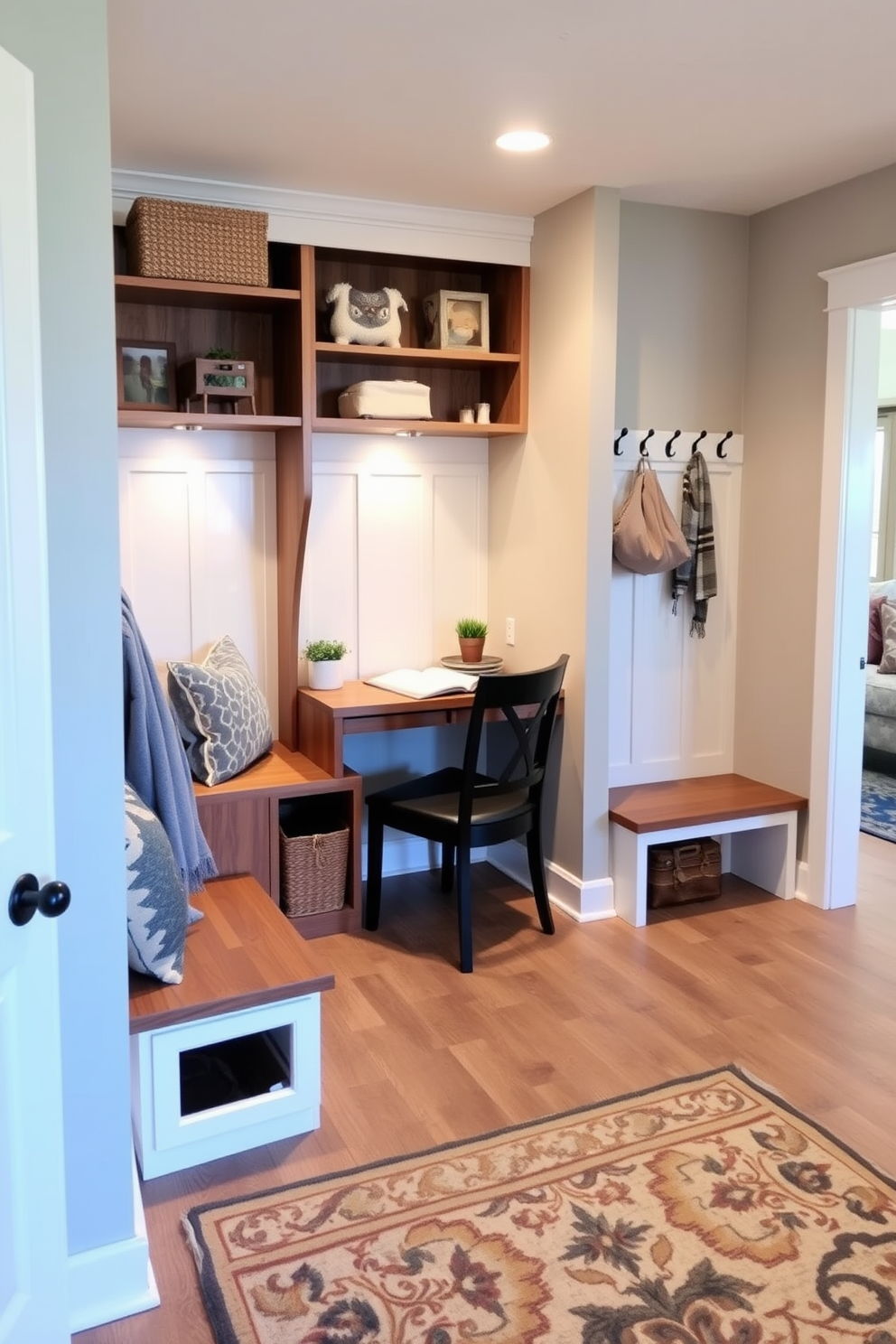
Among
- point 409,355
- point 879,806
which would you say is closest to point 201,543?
point 409,355

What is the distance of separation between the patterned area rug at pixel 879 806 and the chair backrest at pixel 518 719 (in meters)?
1.81

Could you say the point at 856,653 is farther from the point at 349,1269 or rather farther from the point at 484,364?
the point at 349,1269

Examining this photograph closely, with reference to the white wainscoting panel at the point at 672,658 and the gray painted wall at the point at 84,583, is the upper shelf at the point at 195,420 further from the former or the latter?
the gray painted wall at the point at 84,583

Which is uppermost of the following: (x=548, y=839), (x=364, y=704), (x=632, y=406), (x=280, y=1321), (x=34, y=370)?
(x=632, y=406)

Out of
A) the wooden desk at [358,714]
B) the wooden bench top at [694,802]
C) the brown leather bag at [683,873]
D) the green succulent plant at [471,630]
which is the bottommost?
the brown leather bag at [683,873]

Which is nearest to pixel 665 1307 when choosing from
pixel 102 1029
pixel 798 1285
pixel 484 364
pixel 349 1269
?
pixel 798 1285

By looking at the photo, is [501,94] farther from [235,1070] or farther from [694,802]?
[235,1070]

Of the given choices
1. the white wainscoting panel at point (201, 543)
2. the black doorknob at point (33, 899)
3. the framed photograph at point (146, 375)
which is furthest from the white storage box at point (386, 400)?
the black doorknob at point (33, 899)

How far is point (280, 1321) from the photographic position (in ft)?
6.28

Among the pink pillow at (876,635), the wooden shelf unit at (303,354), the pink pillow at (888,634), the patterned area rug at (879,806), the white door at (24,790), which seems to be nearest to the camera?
the white door at (24,790)

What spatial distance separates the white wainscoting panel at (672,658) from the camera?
13.0ft

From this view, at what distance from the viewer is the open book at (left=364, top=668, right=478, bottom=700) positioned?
365 cm

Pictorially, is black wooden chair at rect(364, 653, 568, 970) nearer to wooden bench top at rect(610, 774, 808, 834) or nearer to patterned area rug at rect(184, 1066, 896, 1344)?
wooden bench top at rect(610, 774, 808, 834)

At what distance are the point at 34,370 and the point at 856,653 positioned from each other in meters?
2.97
